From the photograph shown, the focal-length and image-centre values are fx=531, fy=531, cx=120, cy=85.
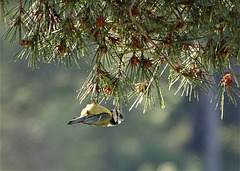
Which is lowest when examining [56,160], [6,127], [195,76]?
[56,160]

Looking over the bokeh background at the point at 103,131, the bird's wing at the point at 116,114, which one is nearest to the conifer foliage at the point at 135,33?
the bird's wing at the point at 116,114

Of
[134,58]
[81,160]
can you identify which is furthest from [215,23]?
[81,160]

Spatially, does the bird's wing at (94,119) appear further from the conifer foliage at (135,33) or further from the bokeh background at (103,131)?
the bokeh background at (103,131)

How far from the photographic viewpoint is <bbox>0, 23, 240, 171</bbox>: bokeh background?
11.6ft

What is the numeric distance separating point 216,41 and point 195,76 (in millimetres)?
75

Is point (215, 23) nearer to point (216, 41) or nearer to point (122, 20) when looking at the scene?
point (216, 41)

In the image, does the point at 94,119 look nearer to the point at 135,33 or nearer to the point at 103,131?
the point at 135,33

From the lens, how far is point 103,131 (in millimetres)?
3621

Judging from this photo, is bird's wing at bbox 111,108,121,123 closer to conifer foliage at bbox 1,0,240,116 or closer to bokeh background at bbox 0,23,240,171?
conifer foliage at bbox 1,0,240,116

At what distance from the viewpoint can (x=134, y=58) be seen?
0.92 m

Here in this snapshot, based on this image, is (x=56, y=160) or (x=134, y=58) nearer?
(x=134, y=58)

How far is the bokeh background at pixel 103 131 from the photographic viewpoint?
Result: 3.53 meters

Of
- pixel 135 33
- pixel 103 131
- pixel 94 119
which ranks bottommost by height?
pixel 103 131

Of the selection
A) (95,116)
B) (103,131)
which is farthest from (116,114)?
(103,131)
